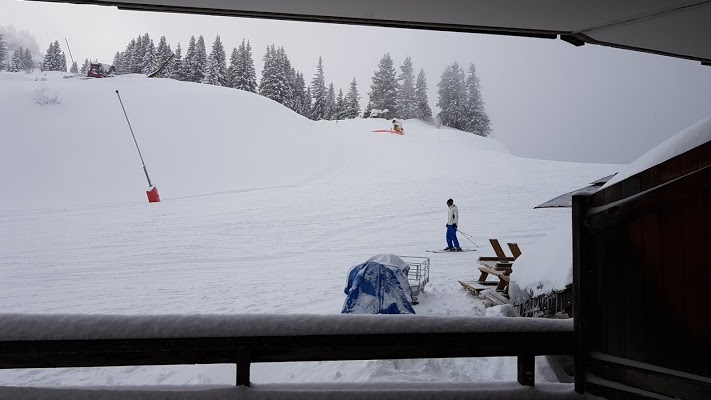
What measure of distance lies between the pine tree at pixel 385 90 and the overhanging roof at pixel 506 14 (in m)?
69.3

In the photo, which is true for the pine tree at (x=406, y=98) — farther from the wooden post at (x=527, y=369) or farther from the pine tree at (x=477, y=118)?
the wooden post at (x=527, y=369)

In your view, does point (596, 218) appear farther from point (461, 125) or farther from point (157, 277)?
point (461, 125)

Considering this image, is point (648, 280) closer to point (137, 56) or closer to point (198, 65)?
point (198, 65)

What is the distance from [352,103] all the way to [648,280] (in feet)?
238

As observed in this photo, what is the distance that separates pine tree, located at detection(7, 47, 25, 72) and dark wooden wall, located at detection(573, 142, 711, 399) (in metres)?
116

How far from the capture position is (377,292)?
301 inches

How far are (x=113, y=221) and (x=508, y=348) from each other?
63.4 feet

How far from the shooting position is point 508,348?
2.56 metres

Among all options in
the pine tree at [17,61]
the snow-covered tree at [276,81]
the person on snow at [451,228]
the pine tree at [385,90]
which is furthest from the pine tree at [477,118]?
the pine tree at [17,61]

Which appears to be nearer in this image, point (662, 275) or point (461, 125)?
point (662, 275)

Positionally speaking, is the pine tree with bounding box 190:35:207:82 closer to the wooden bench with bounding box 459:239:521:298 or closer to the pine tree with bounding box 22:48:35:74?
the pine tree with bounding box 22:48:35:74

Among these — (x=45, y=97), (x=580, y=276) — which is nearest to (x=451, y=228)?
(x=580, y=276)

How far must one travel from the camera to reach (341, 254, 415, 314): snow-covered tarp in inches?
295

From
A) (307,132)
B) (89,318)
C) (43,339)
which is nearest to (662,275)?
(89,318)
